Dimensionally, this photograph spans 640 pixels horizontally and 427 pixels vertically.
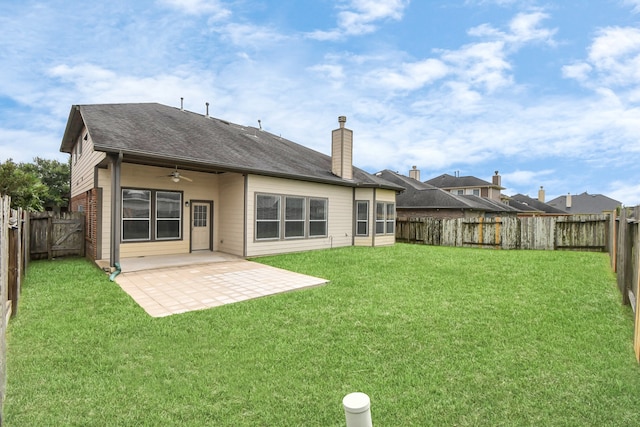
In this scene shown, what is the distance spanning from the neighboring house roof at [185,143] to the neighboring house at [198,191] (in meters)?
0.04

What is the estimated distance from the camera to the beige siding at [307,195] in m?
10.2

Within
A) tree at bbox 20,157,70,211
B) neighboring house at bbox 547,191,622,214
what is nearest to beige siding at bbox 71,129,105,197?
tree at bbox 20,157,70,211

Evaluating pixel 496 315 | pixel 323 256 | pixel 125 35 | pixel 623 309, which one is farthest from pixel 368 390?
pixel 125 35

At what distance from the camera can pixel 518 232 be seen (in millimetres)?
13734

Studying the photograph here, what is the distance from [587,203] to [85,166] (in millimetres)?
52662

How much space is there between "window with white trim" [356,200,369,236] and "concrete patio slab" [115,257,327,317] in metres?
6.03

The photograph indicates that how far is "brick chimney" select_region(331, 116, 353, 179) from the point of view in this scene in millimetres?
13766

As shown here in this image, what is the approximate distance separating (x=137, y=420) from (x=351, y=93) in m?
15.7

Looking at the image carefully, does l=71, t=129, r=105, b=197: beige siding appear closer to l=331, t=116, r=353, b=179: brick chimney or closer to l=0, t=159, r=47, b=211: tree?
l=0, t=159, r=47, b=211: tree

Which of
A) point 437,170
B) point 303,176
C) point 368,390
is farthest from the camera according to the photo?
point 437,170

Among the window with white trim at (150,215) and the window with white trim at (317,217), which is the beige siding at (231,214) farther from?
the window with white trim at (317,217)

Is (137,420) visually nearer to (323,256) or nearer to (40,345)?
(40,345)

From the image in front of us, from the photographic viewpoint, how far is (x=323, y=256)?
10.4 m

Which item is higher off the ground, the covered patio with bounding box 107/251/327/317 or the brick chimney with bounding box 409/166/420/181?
the brick chimney with bounding box 409/166/420/181
